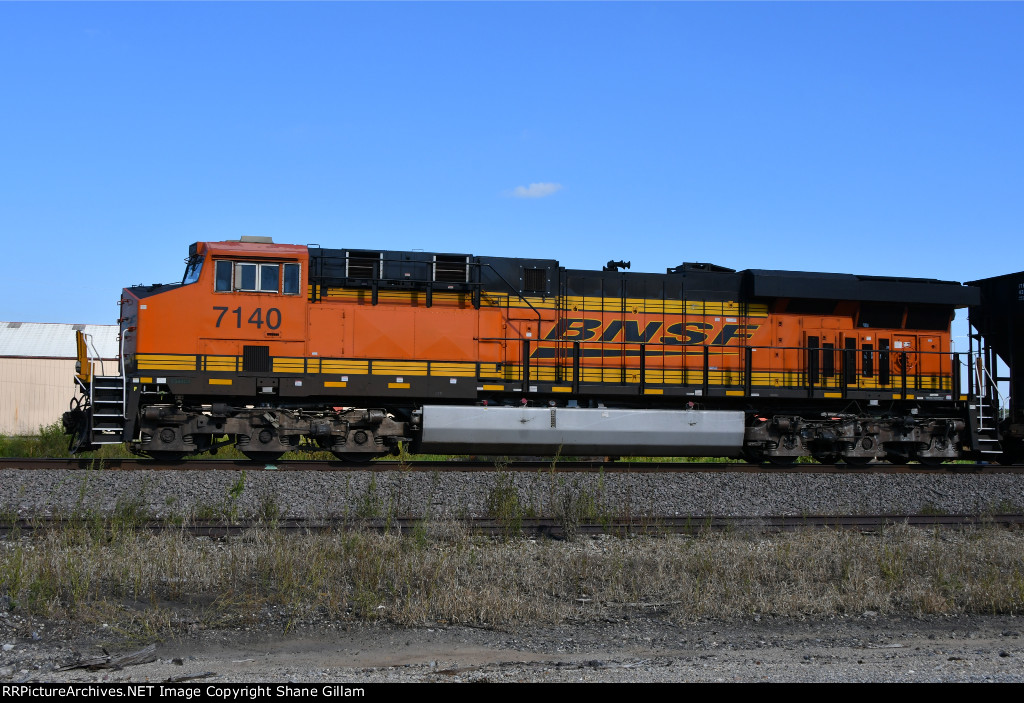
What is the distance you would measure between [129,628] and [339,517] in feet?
11.6

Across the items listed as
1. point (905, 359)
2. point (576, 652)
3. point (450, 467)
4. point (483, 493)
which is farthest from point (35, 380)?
point (576, 652)

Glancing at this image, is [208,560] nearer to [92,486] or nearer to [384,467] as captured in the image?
[92,486]

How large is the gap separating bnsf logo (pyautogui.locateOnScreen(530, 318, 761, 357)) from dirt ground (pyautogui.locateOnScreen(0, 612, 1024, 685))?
331 inches

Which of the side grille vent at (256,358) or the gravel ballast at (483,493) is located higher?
the side grille vent at (256,358)

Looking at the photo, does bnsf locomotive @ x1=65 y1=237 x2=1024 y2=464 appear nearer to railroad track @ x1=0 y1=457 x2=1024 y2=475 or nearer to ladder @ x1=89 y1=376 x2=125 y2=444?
ladder @ x1=89 y1=376 x2=125 y2=444

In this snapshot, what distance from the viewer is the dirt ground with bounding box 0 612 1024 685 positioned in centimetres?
464

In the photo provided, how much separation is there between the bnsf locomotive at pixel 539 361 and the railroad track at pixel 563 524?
4.12 metres

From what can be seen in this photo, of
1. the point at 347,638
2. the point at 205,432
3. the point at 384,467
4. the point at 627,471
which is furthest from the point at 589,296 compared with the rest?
the point at 347,638

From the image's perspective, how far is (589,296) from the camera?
1457 cm

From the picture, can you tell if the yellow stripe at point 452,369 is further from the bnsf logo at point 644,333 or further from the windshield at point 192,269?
the windshield at point 192,269

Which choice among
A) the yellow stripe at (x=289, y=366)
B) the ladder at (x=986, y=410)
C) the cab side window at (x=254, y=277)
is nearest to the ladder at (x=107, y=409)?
the cab side window at (x=254, y=277)

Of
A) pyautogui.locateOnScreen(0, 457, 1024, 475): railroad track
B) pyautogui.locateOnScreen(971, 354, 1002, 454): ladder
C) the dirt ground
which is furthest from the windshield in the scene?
pyautogui.locateOnScreen(971, 354, 1002, 454): ladder

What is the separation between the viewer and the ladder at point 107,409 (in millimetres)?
12039

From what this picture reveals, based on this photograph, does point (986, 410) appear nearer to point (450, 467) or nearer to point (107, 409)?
point (450, 467)
